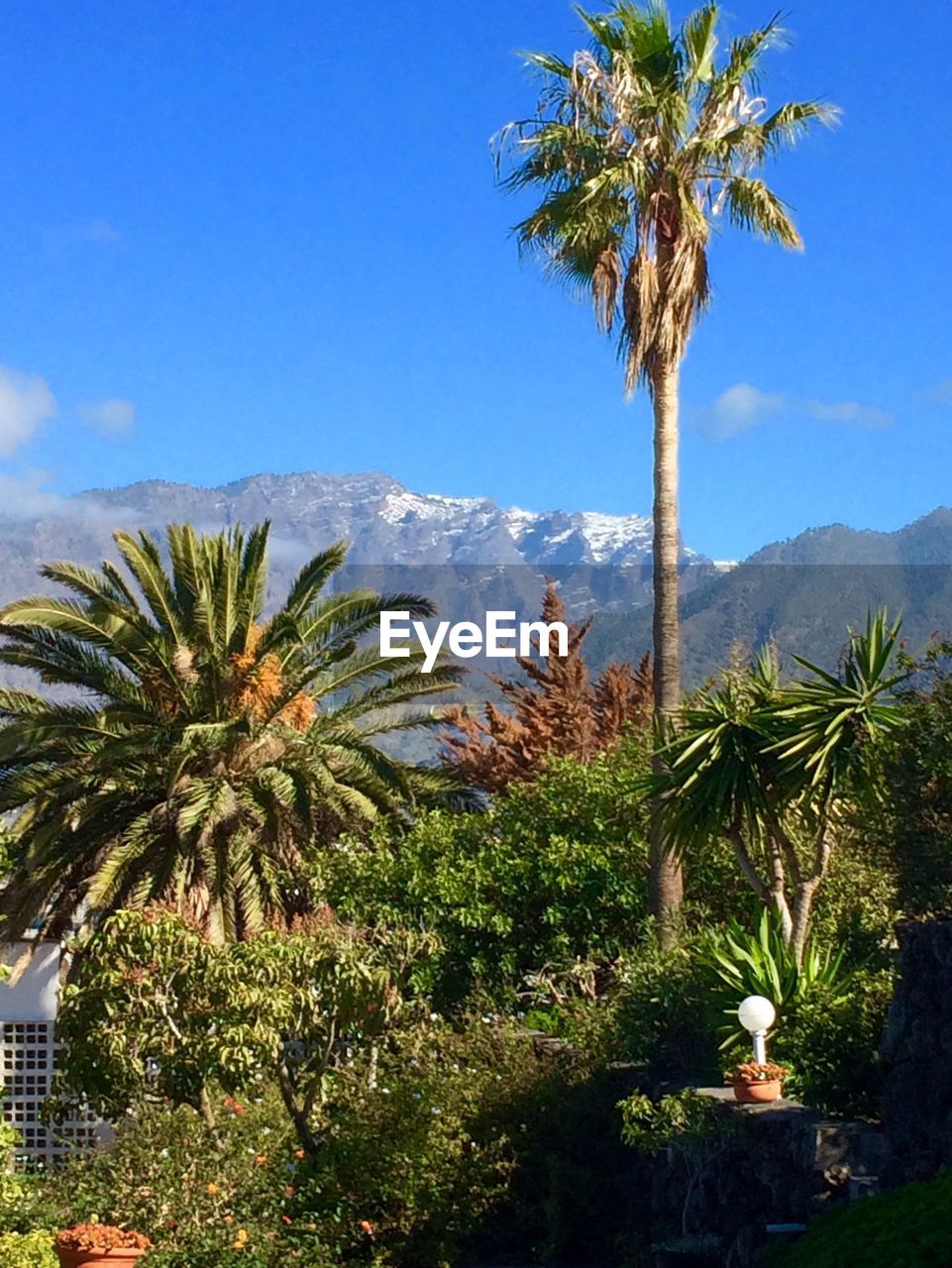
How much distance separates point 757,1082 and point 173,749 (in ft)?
36.7

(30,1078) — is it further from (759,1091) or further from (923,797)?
(923,797)

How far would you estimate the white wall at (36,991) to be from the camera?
21469 millimetres

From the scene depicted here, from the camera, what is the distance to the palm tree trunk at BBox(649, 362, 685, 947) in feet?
62.1

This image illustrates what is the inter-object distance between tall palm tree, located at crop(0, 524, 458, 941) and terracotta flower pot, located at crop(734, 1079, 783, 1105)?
9869mm

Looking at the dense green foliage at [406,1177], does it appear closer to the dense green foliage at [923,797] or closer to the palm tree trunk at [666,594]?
the dense green foliage at [923,797]

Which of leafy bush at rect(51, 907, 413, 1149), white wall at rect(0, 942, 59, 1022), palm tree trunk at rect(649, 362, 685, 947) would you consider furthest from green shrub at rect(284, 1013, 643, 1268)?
white wall at rect(0, 942, 59, 1022)

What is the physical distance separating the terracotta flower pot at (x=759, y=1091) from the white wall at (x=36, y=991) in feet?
37.2

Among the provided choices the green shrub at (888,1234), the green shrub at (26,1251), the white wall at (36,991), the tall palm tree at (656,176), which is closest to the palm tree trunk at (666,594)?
the tall palm tree at (656,176)

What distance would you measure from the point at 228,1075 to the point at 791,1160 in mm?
4611

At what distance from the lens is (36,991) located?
21609 millimetres

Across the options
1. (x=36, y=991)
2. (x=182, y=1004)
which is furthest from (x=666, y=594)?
(x=36, y=991)

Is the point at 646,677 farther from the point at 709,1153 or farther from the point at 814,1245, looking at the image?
the point at 814,1245

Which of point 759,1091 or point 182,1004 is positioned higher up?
point 182,1004

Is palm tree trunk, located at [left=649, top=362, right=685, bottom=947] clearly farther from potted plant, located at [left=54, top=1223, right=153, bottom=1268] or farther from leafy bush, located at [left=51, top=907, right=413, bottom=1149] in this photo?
potted plant, located at [left=54, top=1223, right=153, bottom=1268]
